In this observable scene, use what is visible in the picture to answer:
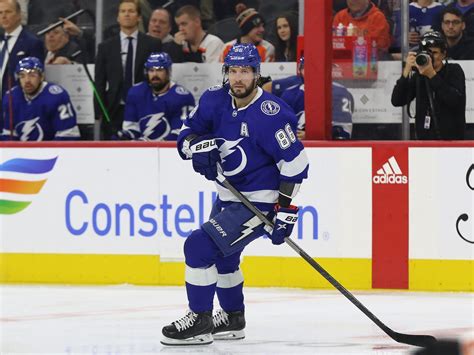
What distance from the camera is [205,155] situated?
5.31 metres

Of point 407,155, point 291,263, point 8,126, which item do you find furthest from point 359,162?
point 8,126

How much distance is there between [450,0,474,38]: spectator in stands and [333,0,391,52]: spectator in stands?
522 mm

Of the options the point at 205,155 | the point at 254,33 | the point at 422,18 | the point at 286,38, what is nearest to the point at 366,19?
the point at 422,18

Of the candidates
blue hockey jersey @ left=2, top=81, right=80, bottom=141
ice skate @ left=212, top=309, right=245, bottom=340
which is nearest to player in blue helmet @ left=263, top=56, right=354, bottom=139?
blue hockey jersey @ left=2, top=81, right=80, bottom=141

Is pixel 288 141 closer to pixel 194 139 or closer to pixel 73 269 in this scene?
pixel 194 139

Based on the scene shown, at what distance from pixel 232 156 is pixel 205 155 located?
0.16 metres

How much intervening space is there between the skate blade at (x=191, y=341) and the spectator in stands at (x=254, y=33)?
3577 millimetres

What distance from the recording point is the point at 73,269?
782cm

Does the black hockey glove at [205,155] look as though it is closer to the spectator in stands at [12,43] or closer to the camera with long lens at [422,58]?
the camera with long lens at [422,58]

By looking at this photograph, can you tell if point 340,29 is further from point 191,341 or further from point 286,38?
point 191,341

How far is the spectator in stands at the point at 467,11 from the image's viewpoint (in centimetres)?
804

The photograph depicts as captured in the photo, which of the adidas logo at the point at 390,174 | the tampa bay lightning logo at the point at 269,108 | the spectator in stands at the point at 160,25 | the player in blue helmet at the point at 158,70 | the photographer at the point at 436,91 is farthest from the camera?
the spectator in stands at the point at 160,25

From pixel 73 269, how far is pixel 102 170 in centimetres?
70

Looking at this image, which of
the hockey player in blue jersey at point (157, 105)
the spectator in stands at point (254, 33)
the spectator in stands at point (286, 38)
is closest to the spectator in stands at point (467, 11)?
the spectator in stands at point (286, 38)
